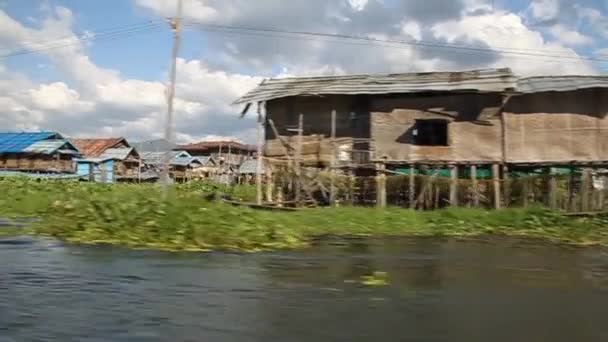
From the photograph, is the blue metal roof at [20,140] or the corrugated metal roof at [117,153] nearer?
the blue metal roof at [20,140]

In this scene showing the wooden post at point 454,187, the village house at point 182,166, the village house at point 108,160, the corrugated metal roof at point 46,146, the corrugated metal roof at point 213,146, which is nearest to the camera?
the wooden post at point 454,187

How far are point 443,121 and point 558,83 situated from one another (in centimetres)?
437

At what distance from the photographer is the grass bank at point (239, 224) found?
13.1 meters

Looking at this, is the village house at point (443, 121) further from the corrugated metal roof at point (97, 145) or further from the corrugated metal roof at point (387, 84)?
the corrugated metal roof at point (97, 145)

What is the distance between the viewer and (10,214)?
22625mm

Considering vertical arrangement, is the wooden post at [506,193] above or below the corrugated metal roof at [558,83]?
below

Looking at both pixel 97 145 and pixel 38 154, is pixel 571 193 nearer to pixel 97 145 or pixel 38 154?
pixel 38 154

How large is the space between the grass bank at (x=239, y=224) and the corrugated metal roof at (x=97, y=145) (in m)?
46.7

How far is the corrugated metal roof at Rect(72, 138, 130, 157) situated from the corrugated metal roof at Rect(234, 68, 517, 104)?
3889 cm

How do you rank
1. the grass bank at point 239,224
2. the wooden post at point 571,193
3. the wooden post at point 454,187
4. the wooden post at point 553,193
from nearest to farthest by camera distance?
the grass bank at point 239,224
the wooden post at point 571,193
the wooden post at point 553,193
the wooden post at point 454,187

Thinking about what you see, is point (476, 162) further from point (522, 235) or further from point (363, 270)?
point (363, 270)

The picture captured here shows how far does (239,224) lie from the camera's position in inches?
538

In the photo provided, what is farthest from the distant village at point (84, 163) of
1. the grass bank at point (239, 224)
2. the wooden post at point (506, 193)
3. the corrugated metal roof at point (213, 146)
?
the grass bank at point (239, 224)

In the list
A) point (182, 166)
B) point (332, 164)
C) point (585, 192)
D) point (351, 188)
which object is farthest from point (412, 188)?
point (182, 166)
